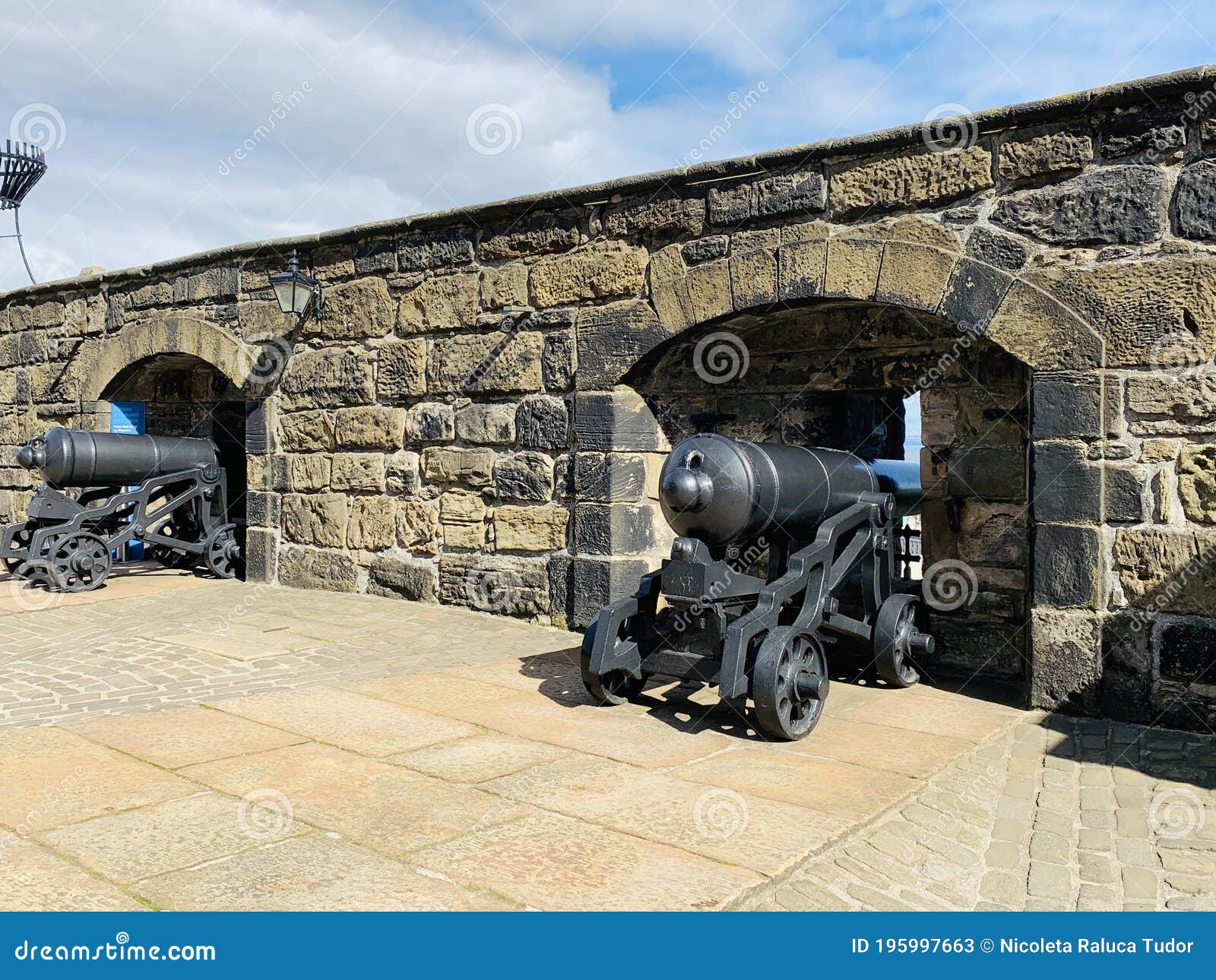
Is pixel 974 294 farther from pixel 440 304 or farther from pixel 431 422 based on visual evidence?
pixel 431 422

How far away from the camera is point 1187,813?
3.21 metres

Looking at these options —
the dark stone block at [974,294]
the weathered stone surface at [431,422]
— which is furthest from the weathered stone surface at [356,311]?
the dark stone block at [974,294]

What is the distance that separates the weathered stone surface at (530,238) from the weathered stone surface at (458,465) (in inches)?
51.4

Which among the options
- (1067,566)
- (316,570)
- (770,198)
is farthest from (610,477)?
(316,570)

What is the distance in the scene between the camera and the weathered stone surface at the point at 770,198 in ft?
17.3

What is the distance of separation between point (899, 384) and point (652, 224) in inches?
68.5

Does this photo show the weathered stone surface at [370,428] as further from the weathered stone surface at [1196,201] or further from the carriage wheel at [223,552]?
the weathered stone surface at [1196,201]

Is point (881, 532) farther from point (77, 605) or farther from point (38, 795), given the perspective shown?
point (77, 605)

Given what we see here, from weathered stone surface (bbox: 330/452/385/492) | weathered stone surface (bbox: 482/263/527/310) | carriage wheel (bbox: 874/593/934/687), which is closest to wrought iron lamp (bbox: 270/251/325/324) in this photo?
weathered stone surface (bbox: 330/452/385/492)

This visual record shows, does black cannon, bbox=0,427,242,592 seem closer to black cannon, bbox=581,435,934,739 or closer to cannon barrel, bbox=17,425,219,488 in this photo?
cannon barrel, bbox=17,425,219,488

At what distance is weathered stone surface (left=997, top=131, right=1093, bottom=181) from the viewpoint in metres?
4.52

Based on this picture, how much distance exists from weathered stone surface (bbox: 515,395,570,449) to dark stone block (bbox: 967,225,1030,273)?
2.59 meters

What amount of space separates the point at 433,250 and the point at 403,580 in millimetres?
2330

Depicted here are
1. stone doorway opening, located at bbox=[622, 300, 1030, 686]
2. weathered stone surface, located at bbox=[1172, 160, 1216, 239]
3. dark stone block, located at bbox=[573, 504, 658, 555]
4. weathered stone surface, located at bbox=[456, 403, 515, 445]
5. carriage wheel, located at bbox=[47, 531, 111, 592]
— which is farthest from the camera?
carriage wheel, located at bbox=[47, 531, 111, 592]
